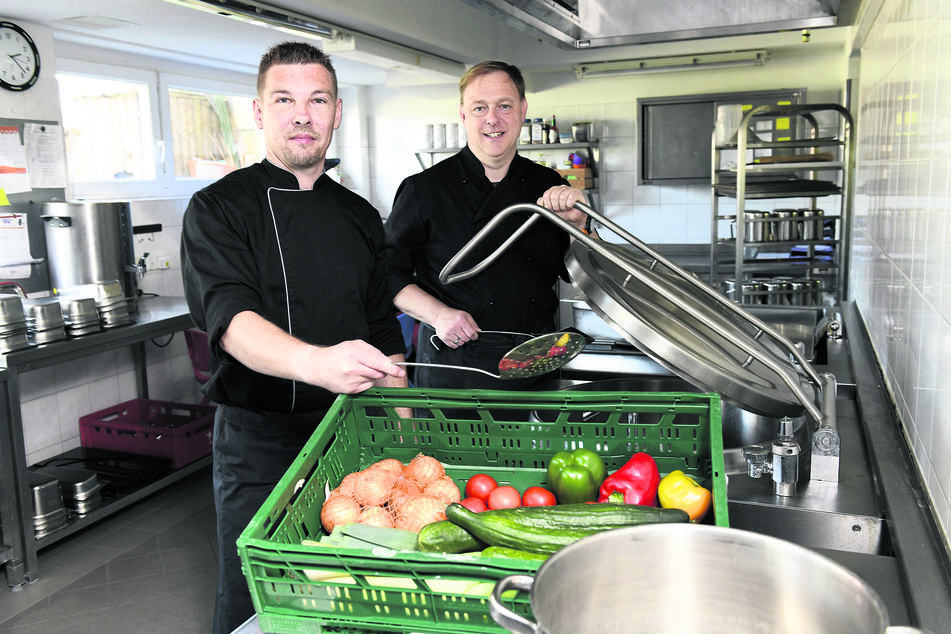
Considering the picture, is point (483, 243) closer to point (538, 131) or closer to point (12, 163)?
point (12, 163)

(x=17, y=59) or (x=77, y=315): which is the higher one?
(x=17, y=59)

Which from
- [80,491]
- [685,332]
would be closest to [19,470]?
[80,491]

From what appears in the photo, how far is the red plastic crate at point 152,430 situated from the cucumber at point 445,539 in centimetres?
309

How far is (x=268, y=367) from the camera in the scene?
1.45m

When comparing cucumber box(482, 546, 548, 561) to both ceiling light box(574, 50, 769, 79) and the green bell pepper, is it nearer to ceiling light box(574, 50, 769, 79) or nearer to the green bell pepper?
the green bell pepper

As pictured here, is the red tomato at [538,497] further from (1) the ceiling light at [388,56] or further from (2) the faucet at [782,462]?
(1) the ceiling light at [388,56]

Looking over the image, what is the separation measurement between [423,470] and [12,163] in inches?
130

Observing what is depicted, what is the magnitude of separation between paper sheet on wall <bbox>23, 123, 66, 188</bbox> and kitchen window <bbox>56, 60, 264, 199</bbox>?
1.22 ft

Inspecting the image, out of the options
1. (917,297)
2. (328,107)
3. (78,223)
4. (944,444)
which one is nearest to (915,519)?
(944,444)

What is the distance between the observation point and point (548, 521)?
109 cm

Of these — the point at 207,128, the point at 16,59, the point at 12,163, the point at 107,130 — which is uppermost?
the point at 16,59

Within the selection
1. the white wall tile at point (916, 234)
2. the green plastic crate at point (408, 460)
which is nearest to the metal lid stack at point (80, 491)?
the green plastic crate at point (408, 460)

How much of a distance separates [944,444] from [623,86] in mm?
5448

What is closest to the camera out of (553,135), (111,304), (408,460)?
(408,460)
